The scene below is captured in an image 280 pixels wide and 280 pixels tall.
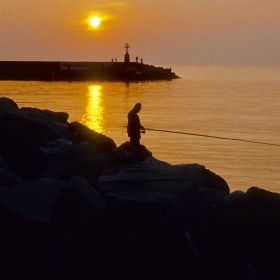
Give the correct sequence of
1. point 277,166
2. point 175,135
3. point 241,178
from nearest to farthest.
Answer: point 241,178, point 277,166, point 175,135

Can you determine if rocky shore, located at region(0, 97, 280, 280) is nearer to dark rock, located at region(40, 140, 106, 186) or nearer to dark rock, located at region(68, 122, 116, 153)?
dark rock, located at region(40, 140, 106, 186)

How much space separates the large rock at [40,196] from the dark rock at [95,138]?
198 cm

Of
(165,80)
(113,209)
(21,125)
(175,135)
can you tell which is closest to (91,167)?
(113,209)

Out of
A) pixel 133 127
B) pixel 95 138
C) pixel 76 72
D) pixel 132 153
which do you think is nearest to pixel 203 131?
pixel 133 127

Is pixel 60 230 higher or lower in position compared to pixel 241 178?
higher

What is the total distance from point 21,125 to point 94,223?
327cm

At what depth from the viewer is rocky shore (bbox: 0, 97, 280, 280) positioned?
7.21 metres

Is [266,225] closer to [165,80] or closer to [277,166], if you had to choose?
[277,166]

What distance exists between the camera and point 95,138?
10.5m

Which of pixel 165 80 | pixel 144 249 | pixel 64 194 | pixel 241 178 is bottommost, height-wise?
pixel 165 80

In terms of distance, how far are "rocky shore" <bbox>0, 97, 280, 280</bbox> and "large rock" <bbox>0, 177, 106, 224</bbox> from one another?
1 cm

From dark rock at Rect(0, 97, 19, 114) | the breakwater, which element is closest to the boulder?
dark rock at Rect(0, 97, 19, 114)

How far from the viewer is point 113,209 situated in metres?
8.06

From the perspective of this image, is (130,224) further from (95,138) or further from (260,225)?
(95,138)
